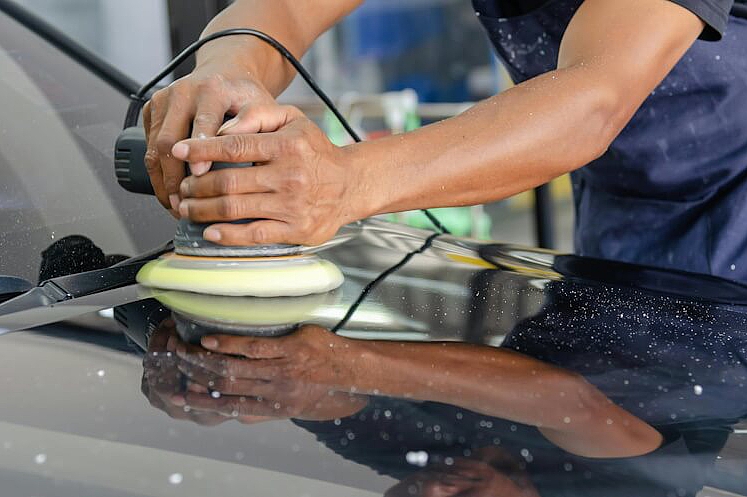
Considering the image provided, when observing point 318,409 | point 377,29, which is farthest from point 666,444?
Answer: point 377,29

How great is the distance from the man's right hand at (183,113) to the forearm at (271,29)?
0.41 feet

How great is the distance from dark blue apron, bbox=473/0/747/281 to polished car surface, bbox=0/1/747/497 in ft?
1.26

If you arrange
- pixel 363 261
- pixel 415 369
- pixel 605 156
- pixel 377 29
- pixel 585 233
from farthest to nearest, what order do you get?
pixel 377 29 → pixel 585 233 → pixel 605 156 → pixel 363 261 → pixel 415 369

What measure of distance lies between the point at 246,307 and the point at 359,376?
0.66 feet

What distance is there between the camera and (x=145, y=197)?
127 centimetres

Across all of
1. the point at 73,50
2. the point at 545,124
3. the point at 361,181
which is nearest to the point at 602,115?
the point at 545,124

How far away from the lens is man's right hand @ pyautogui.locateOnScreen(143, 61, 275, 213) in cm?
106

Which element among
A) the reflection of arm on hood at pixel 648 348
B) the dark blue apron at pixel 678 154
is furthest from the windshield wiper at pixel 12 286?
the dark blue apron at pixel 678 154

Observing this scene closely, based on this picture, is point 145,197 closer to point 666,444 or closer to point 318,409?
point 318,409

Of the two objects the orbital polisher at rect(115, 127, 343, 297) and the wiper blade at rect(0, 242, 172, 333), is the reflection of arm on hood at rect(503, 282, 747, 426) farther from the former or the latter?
the wiper blade at rect(0, 242, 172, 333)

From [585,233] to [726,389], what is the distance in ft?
3.27

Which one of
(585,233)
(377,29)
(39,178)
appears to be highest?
(39,178)

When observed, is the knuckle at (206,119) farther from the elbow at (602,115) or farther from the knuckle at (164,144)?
the elbow at (602,115)

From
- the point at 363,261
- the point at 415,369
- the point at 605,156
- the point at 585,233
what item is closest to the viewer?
the point at 415,369
